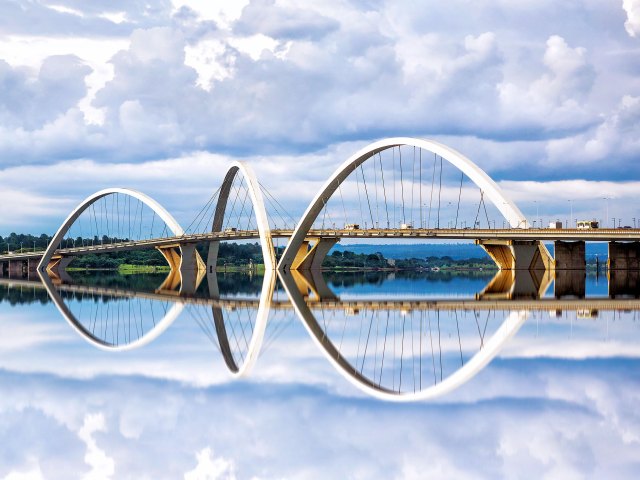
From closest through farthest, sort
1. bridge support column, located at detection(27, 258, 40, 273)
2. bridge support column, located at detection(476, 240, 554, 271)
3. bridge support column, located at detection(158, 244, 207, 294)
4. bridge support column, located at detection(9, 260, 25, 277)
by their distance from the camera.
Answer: bridge support column, located at detection(476, 240, 554, 271) < bridge support column, located at detection(158, 244, 207, 294) < bridge support column, located at detection(9, 260, 25, 277) < bridge support column, located at detection(27, 258, 40, 273)

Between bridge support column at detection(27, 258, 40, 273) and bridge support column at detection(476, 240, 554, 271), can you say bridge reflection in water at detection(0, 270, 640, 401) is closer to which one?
bridge support column at detection(476, 240, 554, 271)

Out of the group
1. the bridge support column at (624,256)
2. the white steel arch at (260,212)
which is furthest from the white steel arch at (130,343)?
the bridge support column at (624,256)

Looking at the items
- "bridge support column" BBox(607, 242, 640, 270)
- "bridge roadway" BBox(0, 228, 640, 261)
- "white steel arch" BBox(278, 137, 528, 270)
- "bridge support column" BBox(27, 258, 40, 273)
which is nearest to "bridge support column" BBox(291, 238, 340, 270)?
"bridge roadway" BBox(0, 228, 640, 261)

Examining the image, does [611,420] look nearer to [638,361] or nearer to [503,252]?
[638,361]

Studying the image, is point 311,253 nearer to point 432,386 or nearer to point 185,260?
point 185,260

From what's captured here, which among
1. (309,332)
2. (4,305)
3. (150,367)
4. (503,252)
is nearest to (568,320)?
(309,332)
